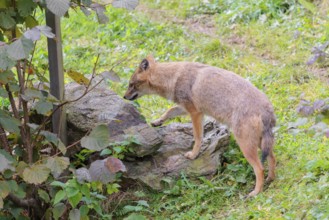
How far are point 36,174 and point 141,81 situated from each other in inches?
124

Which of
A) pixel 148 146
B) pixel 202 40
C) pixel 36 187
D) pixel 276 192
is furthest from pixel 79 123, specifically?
pixel 202 40

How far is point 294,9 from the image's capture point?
9.86 meters

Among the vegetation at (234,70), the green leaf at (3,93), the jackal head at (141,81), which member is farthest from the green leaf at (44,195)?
the jackal head at (141,81)

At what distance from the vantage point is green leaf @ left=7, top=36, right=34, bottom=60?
406cm

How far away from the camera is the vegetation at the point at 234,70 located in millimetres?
5406

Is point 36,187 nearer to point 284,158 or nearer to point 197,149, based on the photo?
point 197,149

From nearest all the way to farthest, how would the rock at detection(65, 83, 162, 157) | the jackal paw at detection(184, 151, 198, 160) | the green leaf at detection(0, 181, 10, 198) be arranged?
the green leaf at detection(0, 181, 10, 198)
the rock at detection(65, 83, 162, 157)
the jackal paw at detection(184, 151, 198, 160)

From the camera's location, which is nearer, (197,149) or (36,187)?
(36,187)

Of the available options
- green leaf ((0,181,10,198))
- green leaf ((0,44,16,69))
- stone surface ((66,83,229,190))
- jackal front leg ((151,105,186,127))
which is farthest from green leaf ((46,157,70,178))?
jackal front leg ((151,105,186,127))

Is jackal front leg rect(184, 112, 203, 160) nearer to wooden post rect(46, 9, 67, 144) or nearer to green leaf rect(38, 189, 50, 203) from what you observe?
wooden post rect(46, 9, 67, 144)

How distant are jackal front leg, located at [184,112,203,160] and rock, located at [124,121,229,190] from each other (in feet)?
0.18

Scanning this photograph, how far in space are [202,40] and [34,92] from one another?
5179mm

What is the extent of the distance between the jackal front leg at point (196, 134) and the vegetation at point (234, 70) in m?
0.30

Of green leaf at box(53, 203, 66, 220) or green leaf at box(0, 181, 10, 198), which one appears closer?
green leaf at box(0, 181, 10, 198)
